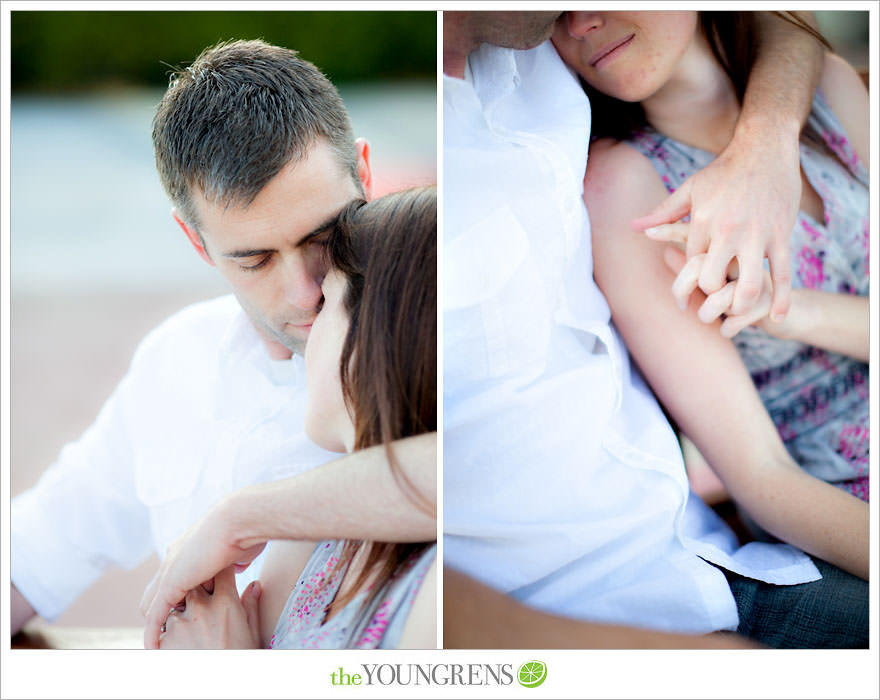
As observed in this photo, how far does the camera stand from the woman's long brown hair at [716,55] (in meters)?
1.72

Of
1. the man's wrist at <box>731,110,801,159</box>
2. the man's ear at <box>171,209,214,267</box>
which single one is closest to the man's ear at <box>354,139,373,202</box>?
the man's ear at <box>171,209,214,267</box>

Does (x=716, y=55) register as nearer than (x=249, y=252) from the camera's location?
A: No

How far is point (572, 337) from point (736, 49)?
803 millimetres

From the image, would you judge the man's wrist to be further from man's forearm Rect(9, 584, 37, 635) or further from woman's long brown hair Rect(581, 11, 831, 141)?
man's forearm Rect(9, 584, 37, 635)

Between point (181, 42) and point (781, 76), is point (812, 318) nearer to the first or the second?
point (781, 76)

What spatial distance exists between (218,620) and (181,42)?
1.21 meters

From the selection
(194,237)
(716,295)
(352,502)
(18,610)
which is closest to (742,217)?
(716,295)

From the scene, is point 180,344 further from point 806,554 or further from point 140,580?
point 806,554

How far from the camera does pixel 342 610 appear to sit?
1.59 meters

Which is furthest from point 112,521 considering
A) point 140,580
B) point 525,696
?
point 525,696

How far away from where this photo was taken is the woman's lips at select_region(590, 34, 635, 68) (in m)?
1.63

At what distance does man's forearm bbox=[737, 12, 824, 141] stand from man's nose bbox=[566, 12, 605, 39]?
1.28 feet

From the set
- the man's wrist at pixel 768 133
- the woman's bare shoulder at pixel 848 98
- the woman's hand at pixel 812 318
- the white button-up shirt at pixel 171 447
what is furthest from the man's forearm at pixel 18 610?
the woman's bare shoulder at pixel 848 98

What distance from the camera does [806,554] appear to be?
1.71m
